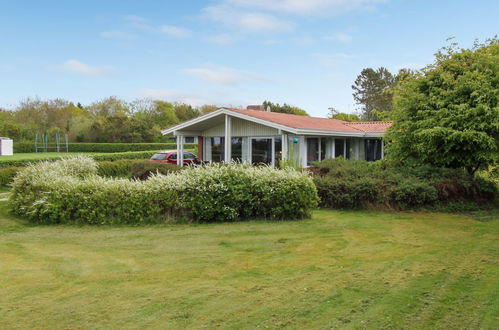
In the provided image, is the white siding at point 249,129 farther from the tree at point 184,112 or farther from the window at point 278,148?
the tree at point 184,112

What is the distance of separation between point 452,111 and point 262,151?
1013 centimetres

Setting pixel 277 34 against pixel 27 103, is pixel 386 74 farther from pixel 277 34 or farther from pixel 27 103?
pixel 27 103

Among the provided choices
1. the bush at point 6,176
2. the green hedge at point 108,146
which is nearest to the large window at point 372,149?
the bush at point 6,176

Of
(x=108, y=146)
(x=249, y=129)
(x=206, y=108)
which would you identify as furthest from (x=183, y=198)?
(x=206, y=108)

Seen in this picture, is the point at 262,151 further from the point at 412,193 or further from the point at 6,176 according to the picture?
the point at 6,176

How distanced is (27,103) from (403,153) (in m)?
56.1

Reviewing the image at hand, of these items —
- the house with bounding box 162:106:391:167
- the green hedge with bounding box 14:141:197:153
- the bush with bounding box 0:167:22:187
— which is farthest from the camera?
the green hedge with bounding box 14:141:197:153

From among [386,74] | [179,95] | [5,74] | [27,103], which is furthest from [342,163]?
[179,95]

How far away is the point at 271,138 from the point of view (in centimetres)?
2030

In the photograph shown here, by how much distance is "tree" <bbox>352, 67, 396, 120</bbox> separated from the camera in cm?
5444

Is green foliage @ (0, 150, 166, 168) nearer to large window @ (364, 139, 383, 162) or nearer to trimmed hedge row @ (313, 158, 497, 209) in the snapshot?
trimmed hedge row @ (313, 158, 497, 209)

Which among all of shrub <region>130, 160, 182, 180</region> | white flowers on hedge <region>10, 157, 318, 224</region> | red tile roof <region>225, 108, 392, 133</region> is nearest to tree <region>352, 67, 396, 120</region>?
red tile roof <region>225, 108, 392, 133</region>

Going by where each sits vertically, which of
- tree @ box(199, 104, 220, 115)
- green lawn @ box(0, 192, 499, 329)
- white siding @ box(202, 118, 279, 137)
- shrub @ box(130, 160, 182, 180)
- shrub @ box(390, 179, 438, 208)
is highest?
tree @ box(199, 104, 220, 115)

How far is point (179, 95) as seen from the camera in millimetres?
73875
